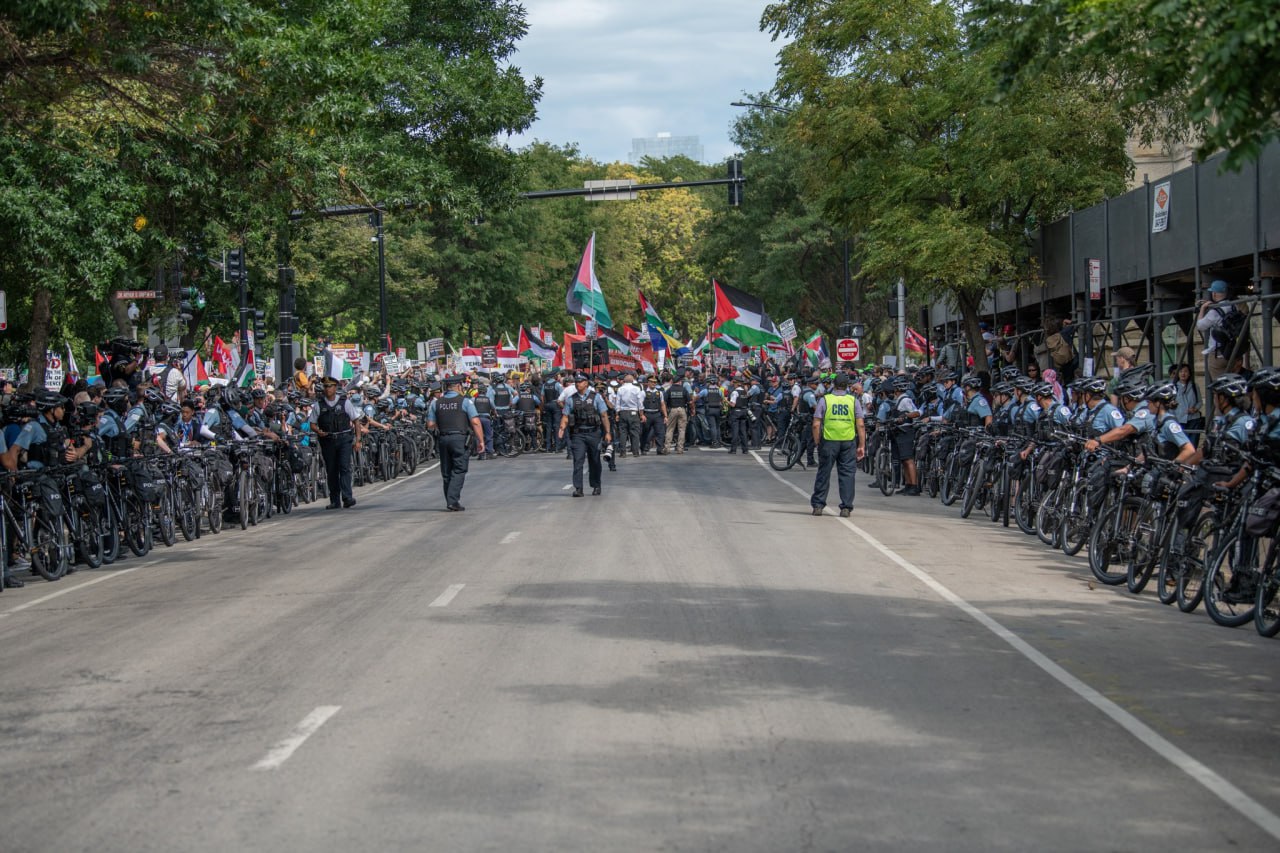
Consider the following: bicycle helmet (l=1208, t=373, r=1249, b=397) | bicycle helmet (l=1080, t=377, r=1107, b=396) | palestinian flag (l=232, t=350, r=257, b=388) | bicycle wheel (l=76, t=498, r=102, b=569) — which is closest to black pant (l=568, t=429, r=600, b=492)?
palestinian flag (l=232, t=350, r=257, b=388)

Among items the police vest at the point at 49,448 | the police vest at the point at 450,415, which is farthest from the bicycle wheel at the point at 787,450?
the police vest at the point at 49,448

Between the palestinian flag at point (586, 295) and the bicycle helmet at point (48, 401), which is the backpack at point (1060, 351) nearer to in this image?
the bicycle helmet at point (48, 401)

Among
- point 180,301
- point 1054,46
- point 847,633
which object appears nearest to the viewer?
point 1054,46

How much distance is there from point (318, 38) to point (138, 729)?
9835 millimetres

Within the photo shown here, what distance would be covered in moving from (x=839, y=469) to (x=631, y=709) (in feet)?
44.3

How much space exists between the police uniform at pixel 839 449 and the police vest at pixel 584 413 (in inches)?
194

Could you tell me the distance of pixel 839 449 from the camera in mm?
21281

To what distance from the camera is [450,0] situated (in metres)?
28.1

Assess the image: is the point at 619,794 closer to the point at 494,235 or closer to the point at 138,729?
the point at 138,729

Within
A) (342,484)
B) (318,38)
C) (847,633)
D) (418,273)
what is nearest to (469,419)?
(342,484)

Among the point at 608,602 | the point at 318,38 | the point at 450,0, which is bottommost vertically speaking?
the point at 608,602

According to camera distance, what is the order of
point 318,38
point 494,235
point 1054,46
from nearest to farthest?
point 1054,46 < point 318,38 < point 494,235

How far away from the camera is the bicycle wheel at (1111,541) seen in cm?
1388

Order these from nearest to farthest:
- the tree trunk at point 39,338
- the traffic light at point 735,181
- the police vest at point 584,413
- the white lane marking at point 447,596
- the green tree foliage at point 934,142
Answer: the white lane marking at point 447,596 < the police vest at point 584,413 < the green tree foliage at point 934,142 < the tree trunk at point 39,338 < the traffic light at point 735,181
